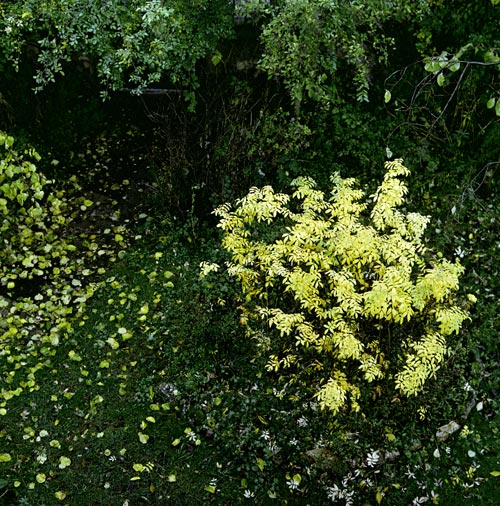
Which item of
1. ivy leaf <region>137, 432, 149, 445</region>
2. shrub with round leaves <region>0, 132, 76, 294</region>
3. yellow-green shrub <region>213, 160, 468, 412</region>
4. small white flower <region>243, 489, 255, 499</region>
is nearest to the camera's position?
yellow-green shrub <region>213, 160, 468, 412</region>

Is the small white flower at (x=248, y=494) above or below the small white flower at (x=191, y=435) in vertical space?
below

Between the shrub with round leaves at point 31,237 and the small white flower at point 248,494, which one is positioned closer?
the small white flower at point 248,494

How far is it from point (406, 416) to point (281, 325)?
1379 mm

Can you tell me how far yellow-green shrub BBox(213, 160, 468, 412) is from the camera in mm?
3934

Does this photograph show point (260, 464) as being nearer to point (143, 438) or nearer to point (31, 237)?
point (143, 438)

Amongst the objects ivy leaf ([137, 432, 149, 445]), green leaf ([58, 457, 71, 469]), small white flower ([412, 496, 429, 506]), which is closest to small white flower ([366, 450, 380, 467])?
small white flower ([412, 496, 429, 506])

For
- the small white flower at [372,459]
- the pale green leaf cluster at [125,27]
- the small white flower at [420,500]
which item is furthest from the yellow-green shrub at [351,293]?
the pale green leaf cluster at [125,27]

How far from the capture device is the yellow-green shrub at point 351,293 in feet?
12.9

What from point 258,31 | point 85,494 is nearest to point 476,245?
point 258,31

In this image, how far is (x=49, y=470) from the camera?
430cm

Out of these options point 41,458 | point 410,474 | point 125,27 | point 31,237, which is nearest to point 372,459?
point 410,474

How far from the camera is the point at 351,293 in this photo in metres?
3.97

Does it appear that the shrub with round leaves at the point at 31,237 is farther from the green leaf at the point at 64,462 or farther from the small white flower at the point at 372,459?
the small white flower at the point at 372,459

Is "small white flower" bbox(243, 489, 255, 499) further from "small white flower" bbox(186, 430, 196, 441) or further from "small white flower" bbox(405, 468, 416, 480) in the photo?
"small white flower" bbox(405, 468, 416, 480)
